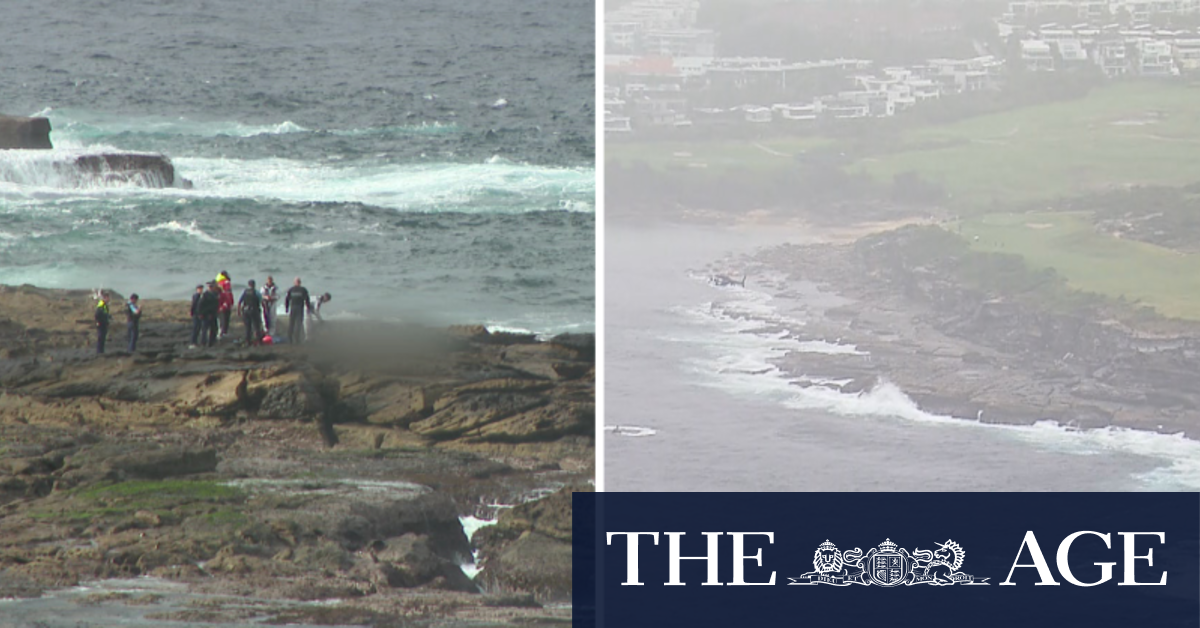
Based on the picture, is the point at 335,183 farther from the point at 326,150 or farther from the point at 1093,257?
the point at 1093,257

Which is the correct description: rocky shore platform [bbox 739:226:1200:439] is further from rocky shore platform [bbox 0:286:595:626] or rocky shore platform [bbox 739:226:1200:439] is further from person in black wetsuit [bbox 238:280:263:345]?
person in black wetsuit [bbox 238:280:263:345]

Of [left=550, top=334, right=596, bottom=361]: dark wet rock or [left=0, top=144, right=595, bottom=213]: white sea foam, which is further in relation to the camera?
[left=0, top=144, right=595, bottom=213]: white sea foam

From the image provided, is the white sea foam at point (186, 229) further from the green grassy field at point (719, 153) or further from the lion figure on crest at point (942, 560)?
the lion figure on crest at point (942, 560)

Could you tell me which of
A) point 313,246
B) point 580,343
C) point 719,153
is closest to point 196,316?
point 580,343

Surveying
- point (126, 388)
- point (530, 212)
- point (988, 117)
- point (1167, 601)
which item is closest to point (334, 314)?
point (126, 388)

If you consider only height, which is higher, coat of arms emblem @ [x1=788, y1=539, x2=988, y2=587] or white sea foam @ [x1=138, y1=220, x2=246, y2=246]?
white sea foam @ [x1=138, y1=220, x2=246, y2=246]

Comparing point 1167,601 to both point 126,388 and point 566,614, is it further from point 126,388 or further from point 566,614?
point 126,388

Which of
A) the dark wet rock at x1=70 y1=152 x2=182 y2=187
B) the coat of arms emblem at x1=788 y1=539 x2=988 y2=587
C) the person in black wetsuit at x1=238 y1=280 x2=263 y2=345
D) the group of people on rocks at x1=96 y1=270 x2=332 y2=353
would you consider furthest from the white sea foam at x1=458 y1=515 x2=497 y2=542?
the dark wet rock at x1=70 y1=152 x2=182 y2=187

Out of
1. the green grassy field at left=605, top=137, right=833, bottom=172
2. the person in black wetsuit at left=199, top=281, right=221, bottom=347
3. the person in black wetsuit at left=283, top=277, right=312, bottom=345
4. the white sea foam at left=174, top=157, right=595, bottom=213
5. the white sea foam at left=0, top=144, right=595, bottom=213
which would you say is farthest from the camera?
the white sea foam at left=174, top=157, right=595, bottom=213
